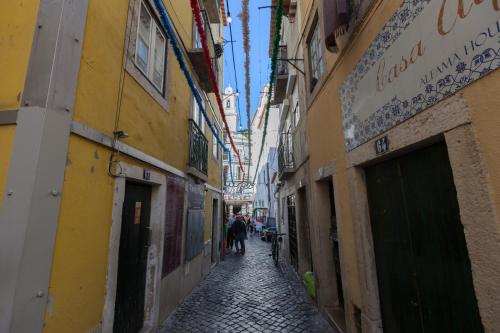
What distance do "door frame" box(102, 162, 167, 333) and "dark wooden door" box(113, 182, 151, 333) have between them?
98 mm

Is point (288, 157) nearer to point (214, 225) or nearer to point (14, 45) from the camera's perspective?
point (214, 225)

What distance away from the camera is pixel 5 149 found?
217cm

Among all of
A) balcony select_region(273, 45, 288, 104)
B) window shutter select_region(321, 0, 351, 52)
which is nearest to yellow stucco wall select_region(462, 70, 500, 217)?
window shutter select_region(321, 0, 351, 52)

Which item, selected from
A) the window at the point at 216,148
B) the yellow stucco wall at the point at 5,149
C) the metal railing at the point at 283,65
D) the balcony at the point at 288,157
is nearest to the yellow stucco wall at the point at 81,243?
the yellow stucco wall at the point at 5,149

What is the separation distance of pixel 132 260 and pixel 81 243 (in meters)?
1.42

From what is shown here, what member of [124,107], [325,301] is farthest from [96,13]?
[325,301]

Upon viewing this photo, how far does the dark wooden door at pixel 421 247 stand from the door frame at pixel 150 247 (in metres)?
3.36

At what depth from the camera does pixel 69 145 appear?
2432mm

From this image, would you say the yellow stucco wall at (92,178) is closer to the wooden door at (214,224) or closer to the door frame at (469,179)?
the door frame at (469,179)

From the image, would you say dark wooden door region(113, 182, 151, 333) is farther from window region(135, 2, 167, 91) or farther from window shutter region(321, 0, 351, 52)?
window shutter region(321, 0, 351, 52)

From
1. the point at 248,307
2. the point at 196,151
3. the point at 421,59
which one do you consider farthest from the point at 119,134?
the point at 248,307

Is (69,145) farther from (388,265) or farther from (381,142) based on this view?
(388,265)

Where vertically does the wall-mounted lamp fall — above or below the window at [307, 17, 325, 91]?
below

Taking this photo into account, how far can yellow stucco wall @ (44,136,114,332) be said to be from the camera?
91.0 inches
